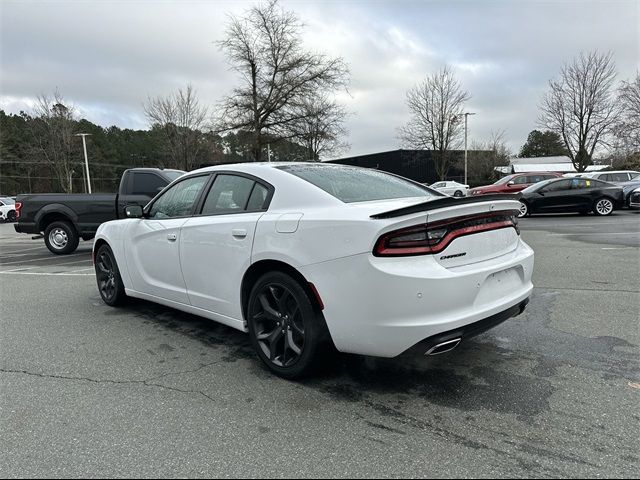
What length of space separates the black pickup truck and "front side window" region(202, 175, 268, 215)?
263 inches

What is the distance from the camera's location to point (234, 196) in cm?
379

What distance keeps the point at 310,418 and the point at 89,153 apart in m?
58.1

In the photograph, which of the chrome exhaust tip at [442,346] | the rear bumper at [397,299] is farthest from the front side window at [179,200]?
the chrome exhaust tip at [442,346]

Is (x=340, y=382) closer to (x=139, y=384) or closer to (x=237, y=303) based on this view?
(x=237, y=303)

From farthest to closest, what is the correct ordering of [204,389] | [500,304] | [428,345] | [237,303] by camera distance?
[237,303] < [204,389] < [500,304] < [428,345]

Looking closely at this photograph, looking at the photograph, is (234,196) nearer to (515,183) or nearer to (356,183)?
(356,183)

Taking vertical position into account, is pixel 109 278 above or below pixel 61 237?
below

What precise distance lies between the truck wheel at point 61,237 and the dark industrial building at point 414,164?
37529 millimetres

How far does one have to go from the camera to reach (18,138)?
2115 inches

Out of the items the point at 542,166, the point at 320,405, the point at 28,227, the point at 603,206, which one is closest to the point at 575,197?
the point at 603,206

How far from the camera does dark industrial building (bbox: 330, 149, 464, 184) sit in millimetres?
47812

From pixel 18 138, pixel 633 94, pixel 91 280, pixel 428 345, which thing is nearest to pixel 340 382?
pixel 428 345

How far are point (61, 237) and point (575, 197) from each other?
1628 centimetres

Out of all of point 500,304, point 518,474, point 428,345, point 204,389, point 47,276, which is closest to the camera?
point 518,474
